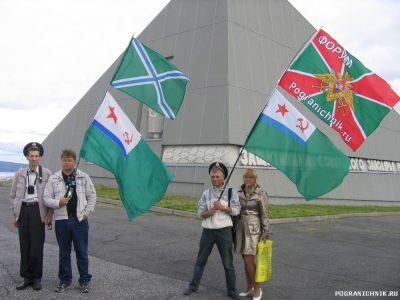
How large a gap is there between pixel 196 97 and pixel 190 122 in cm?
111

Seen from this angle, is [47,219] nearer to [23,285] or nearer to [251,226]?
[23,285]

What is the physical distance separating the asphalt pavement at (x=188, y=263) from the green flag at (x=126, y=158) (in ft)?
3.64

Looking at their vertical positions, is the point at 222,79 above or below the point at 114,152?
above

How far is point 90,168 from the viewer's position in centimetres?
2153

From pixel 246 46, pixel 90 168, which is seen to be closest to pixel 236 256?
pixel 246 46

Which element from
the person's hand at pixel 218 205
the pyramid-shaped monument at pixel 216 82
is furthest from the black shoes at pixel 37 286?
the pyramid-shaped monument at pixel 216 82

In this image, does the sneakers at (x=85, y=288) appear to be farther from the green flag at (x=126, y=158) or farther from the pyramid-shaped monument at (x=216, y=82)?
the pyramid-shaped monument at (x=216, y=82)

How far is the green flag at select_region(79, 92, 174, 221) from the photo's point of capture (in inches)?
231

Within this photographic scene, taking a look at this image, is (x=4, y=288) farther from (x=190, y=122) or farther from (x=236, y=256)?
(x=190, y=122)

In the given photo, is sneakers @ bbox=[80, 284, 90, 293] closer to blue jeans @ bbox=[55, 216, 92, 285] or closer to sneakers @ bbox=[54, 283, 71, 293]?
blue jeans @ bbox=[55, 216, 92, 285]

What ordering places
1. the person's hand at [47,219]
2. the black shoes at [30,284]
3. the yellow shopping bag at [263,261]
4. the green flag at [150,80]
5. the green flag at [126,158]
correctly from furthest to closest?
1. the green flag at [150,80]
2. the green flag at [126,158]
3. the person's hand at [47,219]
4. the black shoes at [30,284]
5. the yellow shopping bag at [263,261]

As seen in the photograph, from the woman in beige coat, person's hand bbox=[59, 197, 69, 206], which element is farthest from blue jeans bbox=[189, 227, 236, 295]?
person's hand bbox=[59, 197, 69, 206]

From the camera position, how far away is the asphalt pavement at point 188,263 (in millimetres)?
5445

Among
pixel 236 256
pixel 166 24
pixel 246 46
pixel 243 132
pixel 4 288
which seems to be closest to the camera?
pixel 4 288
